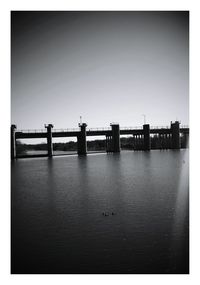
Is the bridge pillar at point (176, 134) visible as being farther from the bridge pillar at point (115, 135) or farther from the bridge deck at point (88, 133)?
the bridge pillar at point (115, 135)

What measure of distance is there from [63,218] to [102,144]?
479 feet

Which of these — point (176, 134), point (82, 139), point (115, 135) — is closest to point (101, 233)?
point (82, 139)

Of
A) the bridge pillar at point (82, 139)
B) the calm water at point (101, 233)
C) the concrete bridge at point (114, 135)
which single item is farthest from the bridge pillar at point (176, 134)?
the calm water at point (101, 233)

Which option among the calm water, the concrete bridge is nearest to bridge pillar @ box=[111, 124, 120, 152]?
the concrete bridge

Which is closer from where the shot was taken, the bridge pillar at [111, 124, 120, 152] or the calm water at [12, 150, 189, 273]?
the calm water at [12, 150, 189, 273]

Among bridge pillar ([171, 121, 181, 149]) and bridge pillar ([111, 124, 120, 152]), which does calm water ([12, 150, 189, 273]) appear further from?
bridge pillar ([171, 121, 181, 149])

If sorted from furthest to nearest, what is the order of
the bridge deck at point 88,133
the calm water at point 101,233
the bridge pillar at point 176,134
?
the bridge pillar at point 176,134 < the bridge deck at point 88,133 < the calm water at point 101,233

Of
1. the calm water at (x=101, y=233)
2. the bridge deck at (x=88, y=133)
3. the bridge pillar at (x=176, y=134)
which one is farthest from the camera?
the bridge pillar at (x=176, y=134)

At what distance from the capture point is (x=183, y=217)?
13016mm

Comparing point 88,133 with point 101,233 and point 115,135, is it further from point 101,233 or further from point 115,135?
point 101,233

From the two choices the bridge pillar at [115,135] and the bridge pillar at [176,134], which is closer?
the bridge pillar at [115,135]

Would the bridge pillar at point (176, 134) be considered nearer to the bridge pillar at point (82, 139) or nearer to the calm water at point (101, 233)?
the bridge pillar at point (82, 139)

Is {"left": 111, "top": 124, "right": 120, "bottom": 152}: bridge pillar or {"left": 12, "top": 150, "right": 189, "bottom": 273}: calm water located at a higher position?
{"left": 111, "top": 124, "right": 120, "bottom": 152}: bridge pillar

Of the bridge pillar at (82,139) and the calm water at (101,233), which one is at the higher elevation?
the bridge pillar at (82,139)
